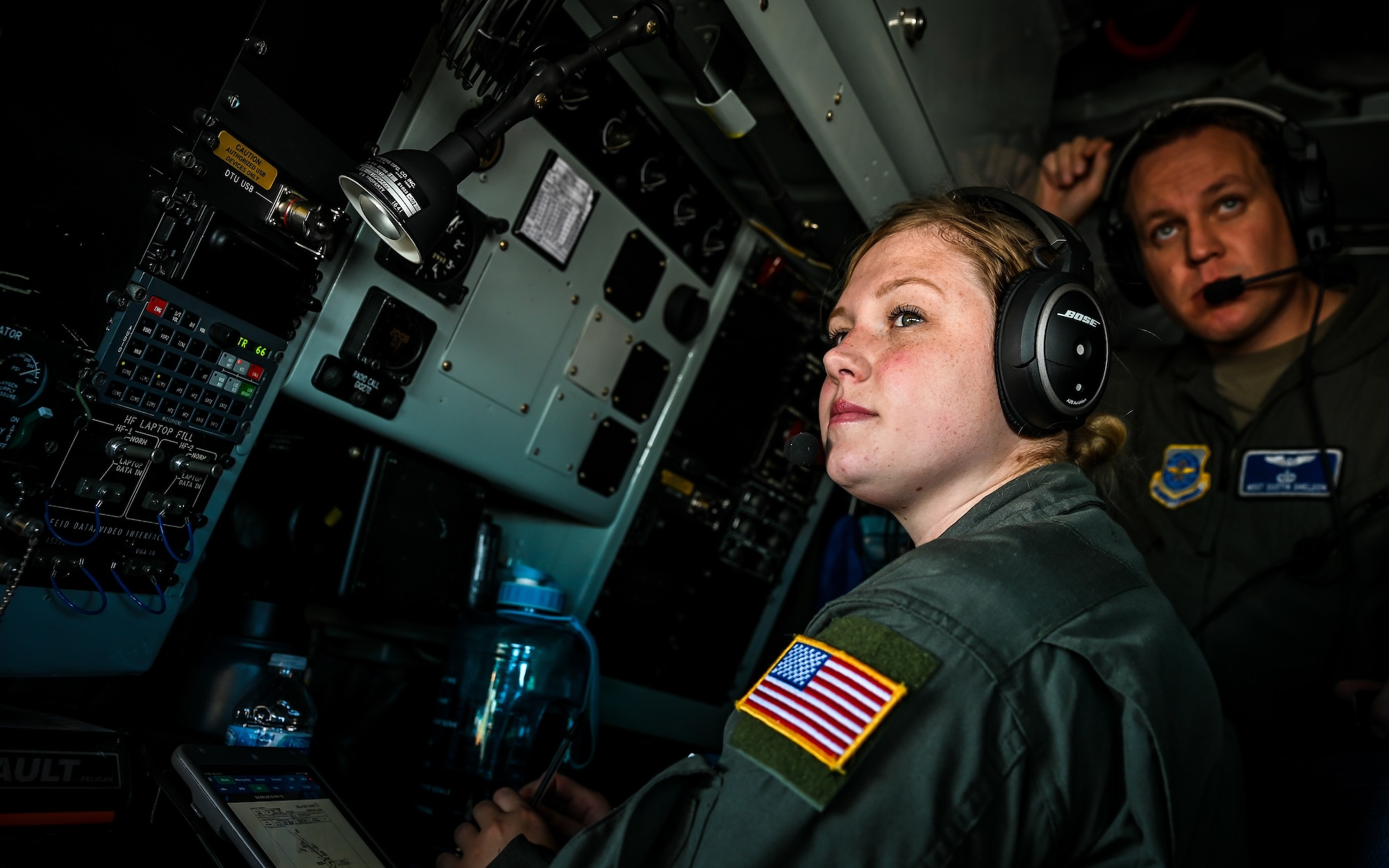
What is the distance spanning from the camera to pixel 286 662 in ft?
5.09

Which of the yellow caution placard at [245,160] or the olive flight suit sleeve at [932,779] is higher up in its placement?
the yellow caution placard at [245,160]

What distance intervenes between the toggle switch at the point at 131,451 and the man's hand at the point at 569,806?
2.65 ft

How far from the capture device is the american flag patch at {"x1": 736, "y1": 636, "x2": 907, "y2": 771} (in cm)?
81

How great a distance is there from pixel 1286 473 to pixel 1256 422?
6.3 inches

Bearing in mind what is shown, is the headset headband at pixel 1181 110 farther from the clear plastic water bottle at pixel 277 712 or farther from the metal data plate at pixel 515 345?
the clear plastic water bottle at pixel 277 712

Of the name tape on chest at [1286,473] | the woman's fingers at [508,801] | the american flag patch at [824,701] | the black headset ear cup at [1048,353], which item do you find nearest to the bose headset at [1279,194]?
the name tape on chest at [1286,473]

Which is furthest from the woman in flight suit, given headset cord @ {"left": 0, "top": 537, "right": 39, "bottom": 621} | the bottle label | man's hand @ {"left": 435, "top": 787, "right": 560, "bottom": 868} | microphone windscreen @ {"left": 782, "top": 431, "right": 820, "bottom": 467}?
headset cord @ {"left": 0, "top": 537, "right": 39, "bottom": 621}

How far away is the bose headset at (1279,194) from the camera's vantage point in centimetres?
217

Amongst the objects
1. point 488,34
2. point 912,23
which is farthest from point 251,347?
point 912,23

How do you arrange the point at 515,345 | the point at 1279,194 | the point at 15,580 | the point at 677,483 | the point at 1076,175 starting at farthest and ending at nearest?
the point at 1076,175
the point at 677,483
the point at 1279,194
the point at 515,345
the point at 15,580

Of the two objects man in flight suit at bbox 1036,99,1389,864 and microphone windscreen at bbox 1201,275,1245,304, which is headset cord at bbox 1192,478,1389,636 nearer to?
man in flight suit at bbox 1036,99,1389,864

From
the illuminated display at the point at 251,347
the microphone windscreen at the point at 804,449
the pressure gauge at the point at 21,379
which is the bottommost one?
the pressure gauge at the point at 21,379

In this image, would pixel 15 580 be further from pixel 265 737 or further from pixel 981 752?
pixel 981 752

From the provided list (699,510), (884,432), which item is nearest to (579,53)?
(884,432)
